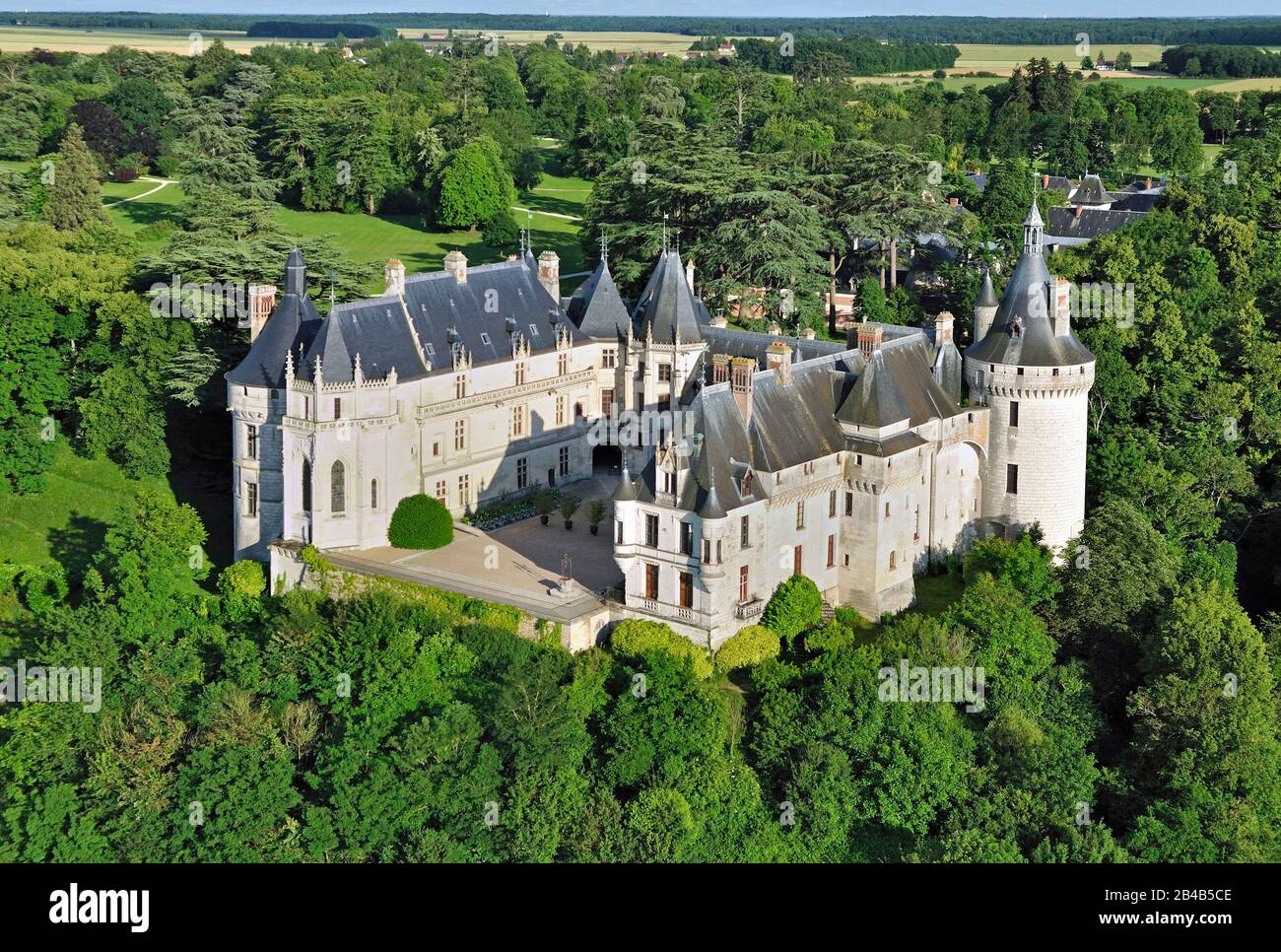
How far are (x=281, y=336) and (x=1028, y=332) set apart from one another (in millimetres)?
26163

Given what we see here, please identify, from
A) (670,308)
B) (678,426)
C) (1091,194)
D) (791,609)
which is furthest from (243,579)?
(1091,194)

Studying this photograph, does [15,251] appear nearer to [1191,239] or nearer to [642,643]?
[642,643]

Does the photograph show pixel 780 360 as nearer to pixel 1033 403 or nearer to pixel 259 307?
pixel 1033 403

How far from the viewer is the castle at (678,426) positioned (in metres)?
54.8

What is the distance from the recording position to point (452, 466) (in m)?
64.2

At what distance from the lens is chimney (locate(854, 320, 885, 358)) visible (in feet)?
196

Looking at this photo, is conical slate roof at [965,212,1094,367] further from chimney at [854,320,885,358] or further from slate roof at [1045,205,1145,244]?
slate roof at [1045,205,1145,244]

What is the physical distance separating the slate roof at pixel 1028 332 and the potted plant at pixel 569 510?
1516 centimetres

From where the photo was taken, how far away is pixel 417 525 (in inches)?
2392

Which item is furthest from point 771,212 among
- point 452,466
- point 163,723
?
point 163,723

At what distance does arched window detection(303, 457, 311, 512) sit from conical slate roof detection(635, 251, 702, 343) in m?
14.2

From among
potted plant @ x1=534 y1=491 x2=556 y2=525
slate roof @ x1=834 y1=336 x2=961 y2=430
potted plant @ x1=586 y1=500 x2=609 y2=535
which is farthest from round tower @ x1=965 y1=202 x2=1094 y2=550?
potted plant @ x1=534 y1=491 x2=556 y2=525

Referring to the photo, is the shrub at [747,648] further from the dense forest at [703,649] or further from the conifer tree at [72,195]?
the conifer tree at [72,195]

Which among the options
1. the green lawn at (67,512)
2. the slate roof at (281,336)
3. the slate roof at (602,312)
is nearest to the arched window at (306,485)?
the slate roof at (281,336)
